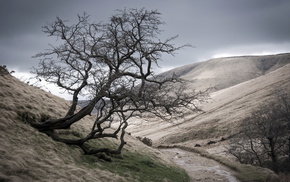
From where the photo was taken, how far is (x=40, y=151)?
14227 millimetres

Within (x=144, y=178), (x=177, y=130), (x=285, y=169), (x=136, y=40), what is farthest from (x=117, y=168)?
(x=177, y=130)

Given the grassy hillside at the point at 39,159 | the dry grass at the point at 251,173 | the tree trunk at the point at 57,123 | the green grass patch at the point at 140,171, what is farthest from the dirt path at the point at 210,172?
the tree trunk at the point at 57,123

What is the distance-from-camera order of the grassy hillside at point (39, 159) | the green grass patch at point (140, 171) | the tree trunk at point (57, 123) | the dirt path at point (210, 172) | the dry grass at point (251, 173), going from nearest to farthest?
1. the grassy hillside at point (39, 159)
2. the green grass patch at point (140, 171)
3. the tree trunk at point (57, 123)
4. the dirt path at point (210, 172)
5. the dry grass at point (251, 173)

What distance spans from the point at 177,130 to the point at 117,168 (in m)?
63.6

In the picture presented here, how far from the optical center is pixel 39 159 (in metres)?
13.0

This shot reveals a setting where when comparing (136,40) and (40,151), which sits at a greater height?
(136,40)

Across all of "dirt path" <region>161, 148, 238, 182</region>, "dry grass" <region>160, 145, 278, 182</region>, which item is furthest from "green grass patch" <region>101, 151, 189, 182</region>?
"dry grass" <region>160, 145, 278, 182</region>

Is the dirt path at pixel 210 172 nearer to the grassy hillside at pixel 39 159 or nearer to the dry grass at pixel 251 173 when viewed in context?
the dry grass at pixel 251 173

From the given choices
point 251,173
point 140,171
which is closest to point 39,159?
point 140,171

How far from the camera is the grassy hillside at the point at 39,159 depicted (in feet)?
37.1

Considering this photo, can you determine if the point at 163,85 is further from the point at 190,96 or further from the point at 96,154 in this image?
the point at 96,154

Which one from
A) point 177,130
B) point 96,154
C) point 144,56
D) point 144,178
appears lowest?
point 177,130

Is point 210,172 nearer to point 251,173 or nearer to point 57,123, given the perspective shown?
point 251,173

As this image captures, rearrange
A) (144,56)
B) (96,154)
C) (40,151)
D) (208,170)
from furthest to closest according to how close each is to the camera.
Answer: (208,170) → (96,154) → (144,56) → (40,151)
